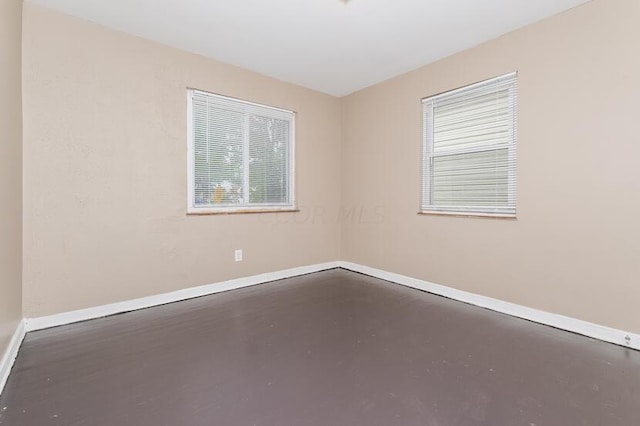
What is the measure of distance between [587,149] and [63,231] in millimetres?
3932

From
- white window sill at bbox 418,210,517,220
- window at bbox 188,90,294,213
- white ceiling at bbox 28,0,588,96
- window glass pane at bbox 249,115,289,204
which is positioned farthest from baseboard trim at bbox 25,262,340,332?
white ceiling at bbox 28,0,588,96

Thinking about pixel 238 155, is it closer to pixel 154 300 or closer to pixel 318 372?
pixel 154 300

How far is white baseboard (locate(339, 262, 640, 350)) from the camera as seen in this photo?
80.4 inches

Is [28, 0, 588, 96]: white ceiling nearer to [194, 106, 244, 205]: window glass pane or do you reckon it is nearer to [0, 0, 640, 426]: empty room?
[0, 0, 640, 426]: empty room

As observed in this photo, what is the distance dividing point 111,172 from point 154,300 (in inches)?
46.6

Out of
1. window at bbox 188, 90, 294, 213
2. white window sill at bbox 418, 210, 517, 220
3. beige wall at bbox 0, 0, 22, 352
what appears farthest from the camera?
window at bbox 188, 90, 294, 213

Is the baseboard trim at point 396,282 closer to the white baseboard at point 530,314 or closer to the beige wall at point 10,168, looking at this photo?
the white baseboard at point 530,314

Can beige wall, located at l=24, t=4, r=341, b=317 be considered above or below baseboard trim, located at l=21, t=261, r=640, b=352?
above

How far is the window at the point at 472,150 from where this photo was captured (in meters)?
2.65

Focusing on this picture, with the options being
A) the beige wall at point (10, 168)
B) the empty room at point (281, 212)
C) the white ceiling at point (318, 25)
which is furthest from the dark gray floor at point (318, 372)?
the white ceiling at point (318, 25)

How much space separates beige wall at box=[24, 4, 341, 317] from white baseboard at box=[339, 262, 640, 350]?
1841 millimetres

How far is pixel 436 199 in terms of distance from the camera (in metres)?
3.23

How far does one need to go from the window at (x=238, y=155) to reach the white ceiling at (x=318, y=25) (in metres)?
0.51

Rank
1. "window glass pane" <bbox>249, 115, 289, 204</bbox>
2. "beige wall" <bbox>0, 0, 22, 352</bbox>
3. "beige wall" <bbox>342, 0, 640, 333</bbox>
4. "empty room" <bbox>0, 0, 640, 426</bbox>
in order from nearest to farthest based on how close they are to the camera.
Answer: "empty room" <bbox>0, 0, 640, 426</bbox> → "beige wall" <bbox>0, 0, 22, 352</bbox> → "beige wall" <bbox>342, 0, 640, 333</bbox> → "window glass pane" <bbox>249, 115, 289, 204</bbox>
